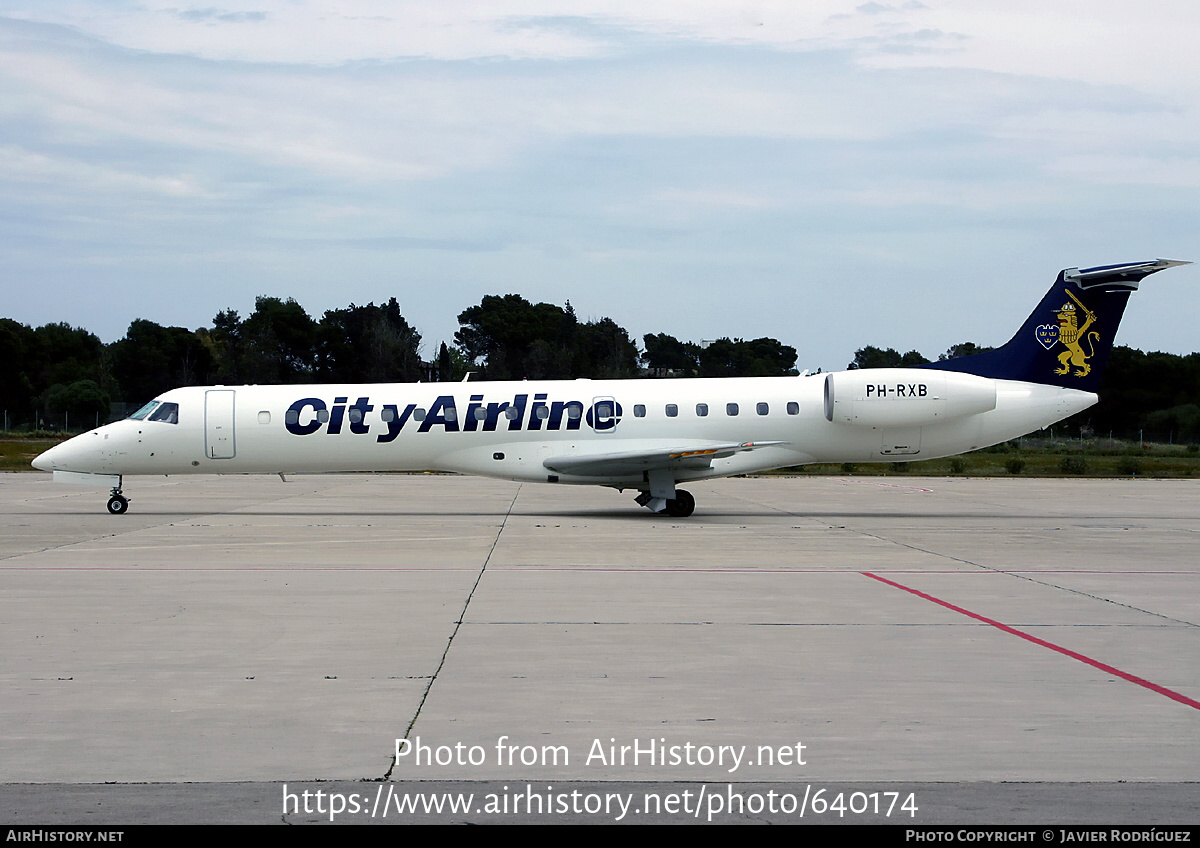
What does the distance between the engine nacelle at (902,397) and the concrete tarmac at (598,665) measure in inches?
199

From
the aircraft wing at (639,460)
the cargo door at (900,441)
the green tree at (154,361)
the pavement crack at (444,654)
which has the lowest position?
the pavement crack at (444,654)

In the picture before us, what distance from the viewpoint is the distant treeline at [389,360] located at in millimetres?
73062

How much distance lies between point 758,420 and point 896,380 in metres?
2.98

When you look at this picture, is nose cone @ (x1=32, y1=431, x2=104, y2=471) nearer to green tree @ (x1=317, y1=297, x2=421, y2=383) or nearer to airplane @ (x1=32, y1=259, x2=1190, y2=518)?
airplane @ (x1=32, y1=259, x2=1190, y2=518)

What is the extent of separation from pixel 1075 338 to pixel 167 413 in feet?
62.8

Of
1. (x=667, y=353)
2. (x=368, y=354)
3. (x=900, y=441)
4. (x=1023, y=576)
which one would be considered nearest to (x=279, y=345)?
(x=368, y=354)

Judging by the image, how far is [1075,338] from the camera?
2361cm

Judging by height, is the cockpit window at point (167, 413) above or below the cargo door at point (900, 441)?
above

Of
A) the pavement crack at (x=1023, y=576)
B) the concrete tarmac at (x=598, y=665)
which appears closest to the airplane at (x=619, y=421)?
the pavement crack at (x=1023, y=576)

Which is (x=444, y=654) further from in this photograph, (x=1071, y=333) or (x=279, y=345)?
(x=279, y=345)

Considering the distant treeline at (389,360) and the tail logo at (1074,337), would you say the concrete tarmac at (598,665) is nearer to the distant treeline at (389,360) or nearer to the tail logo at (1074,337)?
the tail logo at (1074,337)
